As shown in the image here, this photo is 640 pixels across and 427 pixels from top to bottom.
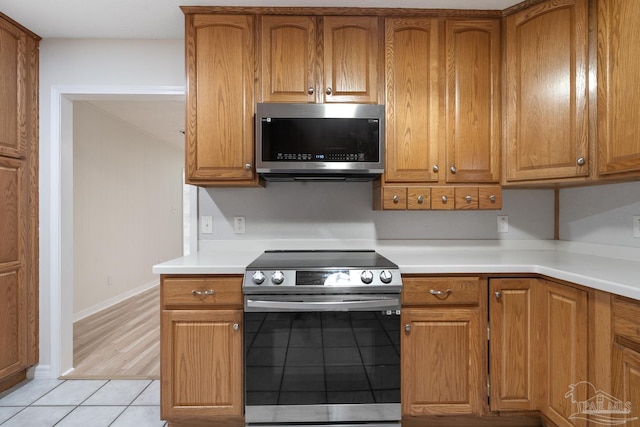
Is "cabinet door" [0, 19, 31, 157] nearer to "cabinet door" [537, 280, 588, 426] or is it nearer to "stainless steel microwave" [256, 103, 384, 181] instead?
"stainless steel microwave" [256, 103, 384, 181]

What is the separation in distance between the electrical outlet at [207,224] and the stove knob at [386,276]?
1.25m

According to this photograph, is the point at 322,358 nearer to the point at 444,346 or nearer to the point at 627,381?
the point at 444,346

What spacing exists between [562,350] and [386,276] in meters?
0.83

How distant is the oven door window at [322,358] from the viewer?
158cm

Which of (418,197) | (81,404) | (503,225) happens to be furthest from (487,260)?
(81,404)

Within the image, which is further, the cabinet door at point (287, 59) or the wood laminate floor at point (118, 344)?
the wood laminate floor at point (118, 344)

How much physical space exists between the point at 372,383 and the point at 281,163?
4.01ft

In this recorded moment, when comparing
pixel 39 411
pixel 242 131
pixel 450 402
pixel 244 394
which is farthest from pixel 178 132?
pixel 450 402

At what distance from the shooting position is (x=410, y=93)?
1.96 metres

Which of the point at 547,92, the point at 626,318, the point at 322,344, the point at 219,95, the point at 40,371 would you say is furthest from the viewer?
the point at 40,371

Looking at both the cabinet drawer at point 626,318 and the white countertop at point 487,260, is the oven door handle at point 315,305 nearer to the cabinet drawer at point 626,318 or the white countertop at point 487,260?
the white countertop at point 487,260

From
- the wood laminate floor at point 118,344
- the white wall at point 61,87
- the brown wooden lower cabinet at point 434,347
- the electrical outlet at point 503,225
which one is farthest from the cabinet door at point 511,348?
the white wall at point 61,87

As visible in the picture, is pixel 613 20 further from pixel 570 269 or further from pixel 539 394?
pixel 539 394

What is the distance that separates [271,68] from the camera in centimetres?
194
